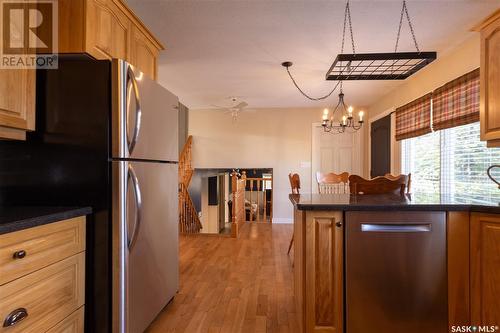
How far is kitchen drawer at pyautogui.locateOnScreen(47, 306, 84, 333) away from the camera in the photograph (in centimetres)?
138

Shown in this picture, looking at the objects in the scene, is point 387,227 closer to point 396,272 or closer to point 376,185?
point 396,272

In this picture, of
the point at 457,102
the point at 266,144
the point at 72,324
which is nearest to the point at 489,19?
the point at 457,102

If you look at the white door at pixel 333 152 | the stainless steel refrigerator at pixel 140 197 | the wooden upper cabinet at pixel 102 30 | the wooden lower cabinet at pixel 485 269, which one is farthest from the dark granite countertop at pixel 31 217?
the white door at pixel 333 152

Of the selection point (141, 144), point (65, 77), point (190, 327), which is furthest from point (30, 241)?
point (190, 327)

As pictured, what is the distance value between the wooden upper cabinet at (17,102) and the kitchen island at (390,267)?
62.3 inches

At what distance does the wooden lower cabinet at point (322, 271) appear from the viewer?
5.30 ft

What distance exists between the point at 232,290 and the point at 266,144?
367 cm

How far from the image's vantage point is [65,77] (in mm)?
1617

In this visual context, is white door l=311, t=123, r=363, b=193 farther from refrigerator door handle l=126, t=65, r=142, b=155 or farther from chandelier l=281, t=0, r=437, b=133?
refrigerator door handle l=126, t=65, r=142, b=155

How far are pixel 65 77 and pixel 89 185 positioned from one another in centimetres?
64

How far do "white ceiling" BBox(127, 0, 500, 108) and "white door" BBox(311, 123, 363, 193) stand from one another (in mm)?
2021

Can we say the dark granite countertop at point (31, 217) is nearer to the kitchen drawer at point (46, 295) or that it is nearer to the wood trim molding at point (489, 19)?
the kitchen drawer at point (46, 295)

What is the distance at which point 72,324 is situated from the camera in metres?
1.48

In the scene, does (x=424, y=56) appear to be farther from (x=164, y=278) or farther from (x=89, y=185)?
(x=164, y=278)
